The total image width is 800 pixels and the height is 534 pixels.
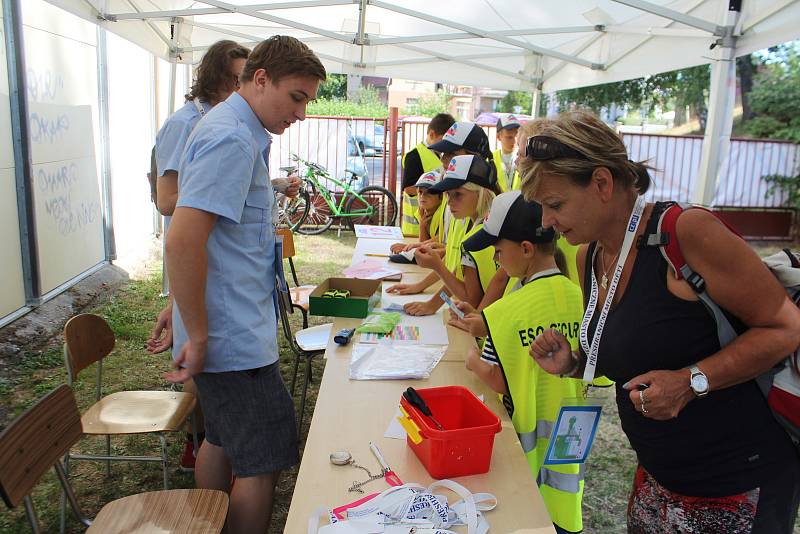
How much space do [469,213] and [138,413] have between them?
5.20 feet

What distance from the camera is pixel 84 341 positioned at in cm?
262

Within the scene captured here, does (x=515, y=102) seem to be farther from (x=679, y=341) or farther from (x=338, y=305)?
(x=679, y=341)

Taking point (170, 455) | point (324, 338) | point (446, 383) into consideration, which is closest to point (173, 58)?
point (324, 338)

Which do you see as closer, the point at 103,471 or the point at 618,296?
the point at 618,296

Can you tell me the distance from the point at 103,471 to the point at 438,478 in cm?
227

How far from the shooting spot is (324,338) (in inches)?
147

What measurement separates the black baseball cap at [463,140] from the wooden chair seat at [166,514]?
2.28 m

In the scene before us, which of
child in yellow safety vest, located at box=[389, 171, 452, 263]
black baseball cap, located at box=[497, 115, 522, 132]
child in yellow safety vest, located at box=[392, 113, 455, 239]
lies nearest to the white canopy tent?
black baseball cap, located at box=[497, 115, 522, 132]

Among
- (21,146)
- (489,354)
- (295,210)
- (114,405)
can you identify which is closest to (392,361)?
(489,354)

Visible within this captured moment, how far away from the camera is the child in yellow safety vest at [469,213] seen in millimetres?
2672

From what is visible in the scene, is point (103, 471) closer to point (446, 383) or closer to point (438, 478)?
point (446, 383)

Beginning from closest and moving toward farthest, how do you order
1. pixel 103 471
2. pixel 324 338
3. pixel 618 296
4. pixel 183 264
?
pixel 618 296
pixel 183 264
pixel 103 471
pixel 324 338

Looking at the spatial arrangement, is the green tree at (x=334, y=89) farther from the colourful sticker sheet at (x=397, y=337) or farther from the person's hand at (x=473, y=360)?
the person's hand at (x=473, y=360)

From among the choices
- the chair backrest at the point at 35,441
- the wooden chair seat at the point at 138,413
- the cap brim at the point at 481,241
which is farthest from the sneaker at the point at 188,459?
the cap brim at the point at 481,241
